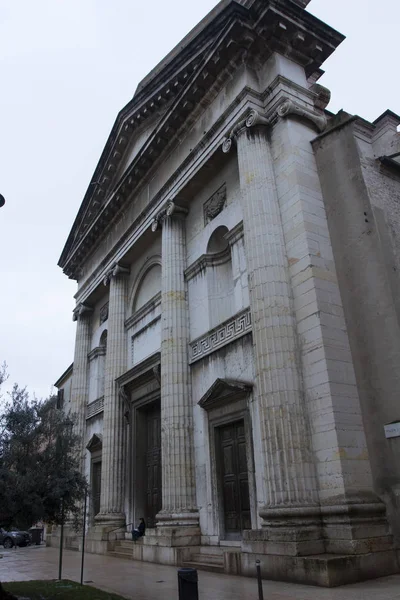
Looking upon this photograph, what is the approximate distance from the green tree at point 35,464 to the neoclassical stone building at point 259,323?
3.68m

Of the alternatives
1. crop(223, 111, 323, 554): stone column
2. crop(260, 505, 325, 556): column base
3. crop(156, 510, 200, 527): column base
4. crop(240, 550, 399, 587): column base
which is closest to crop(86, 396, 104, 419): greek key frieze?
crop(156, 510, 200, 527): column base

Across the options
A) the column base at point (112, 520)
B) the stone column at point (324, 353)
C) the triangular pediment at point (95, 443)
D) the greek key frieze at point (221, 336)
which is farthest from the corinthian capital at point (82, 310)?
the stone column at point (324, 353)

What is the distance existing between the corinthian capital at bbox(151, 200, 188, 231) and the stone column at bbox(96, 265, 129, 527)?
3904 millimetres

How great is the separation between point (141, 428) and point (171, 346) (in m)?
4.64

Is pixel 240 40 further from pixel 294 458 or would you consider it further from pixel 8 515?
pixel 8 515

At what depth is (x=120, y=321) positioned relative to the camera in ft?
68.0

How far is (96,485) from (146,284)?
29.1 feet

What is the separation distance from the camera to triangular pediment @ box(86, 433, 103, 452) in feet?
69.8

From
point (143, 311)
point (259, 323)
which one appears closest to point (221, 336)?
point (259, 323)

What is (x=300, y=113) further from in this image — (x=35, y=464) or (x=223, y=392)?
(x=35, y=464)

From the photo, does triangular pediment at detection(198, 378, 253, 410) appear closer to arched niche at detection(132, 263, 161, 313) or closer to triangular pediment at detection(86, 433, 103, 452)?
arched niche at detection(132, 263, 161, 313)

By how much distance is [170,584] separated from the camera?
974 centimetres

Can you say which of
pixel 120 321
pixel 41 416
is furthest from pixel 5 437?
pixel 120 321

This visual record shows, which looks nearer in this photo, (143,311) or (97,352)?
(143,311)
